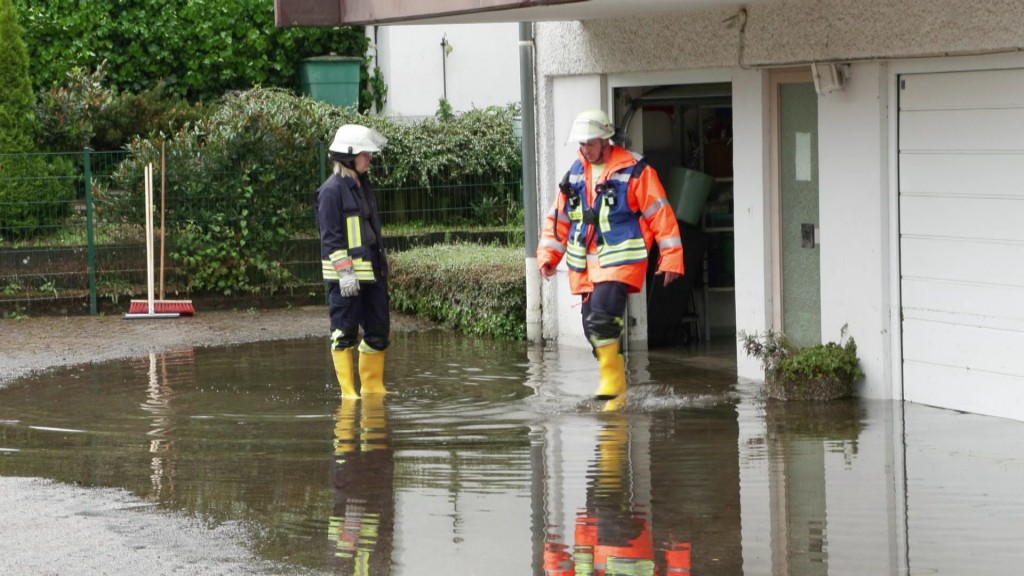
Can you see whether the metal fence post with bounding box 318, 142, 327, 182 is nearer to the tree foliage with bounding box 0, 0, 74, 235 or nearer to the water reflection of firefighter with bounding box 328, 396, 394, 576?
the tree foliage with bounding box 0, 0, 74, 235

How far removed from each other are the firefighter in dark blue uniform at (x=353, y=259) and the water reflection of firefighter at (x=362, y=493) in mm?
443

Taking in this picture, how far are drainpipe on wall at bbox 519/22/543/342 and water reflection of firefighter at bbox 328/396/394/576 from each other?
333 cm

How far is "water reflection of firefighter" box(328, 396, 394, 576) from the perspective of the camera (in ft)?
21.2

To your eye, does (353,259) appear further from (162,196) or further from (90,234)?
(90,234)

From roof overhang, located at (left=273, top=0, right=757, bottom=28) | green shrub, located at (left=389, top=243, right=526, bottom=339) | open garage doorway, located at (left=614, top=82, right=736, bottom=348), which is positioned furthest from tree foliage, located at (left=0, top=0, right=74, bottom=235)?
open garage doorway, located at (left=614, top=82, right=736, bottom=348)

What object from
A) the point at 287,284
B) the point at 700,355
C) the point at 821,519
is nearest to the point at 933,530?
the point at 821,519

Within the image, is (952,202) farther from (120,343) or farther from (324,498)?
(120,343)

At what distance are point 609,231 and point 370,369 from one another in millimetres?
1984

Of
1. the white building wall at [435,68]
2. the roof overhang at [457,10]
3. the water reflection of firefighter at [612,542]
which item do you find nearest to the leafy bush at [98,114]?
the white building wall at [435,68]

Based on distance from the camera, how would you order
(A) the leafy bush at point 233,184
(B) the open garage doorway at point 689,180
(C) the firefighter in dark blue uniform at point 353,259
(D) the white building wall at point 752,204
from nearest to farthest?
1. (C) the firefighter in dark blue uniform at point 353,259
2. (D) the white building wall at point 752,204
3. (B) the open garage doorway at point 689,180
4. (A) the leafy bush at point 233,184

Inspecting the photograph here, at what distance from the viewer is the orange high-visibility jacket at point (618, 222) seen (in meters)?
9.71

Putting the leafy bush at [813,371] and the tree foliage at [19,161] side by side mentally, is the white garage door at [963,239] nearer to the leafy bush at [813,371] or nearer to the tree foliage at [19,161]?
the leafy bush at [813,371]

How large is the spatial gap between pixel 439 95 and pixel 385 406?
12.2 m

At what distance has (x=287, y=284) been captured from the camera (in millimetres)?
16328
